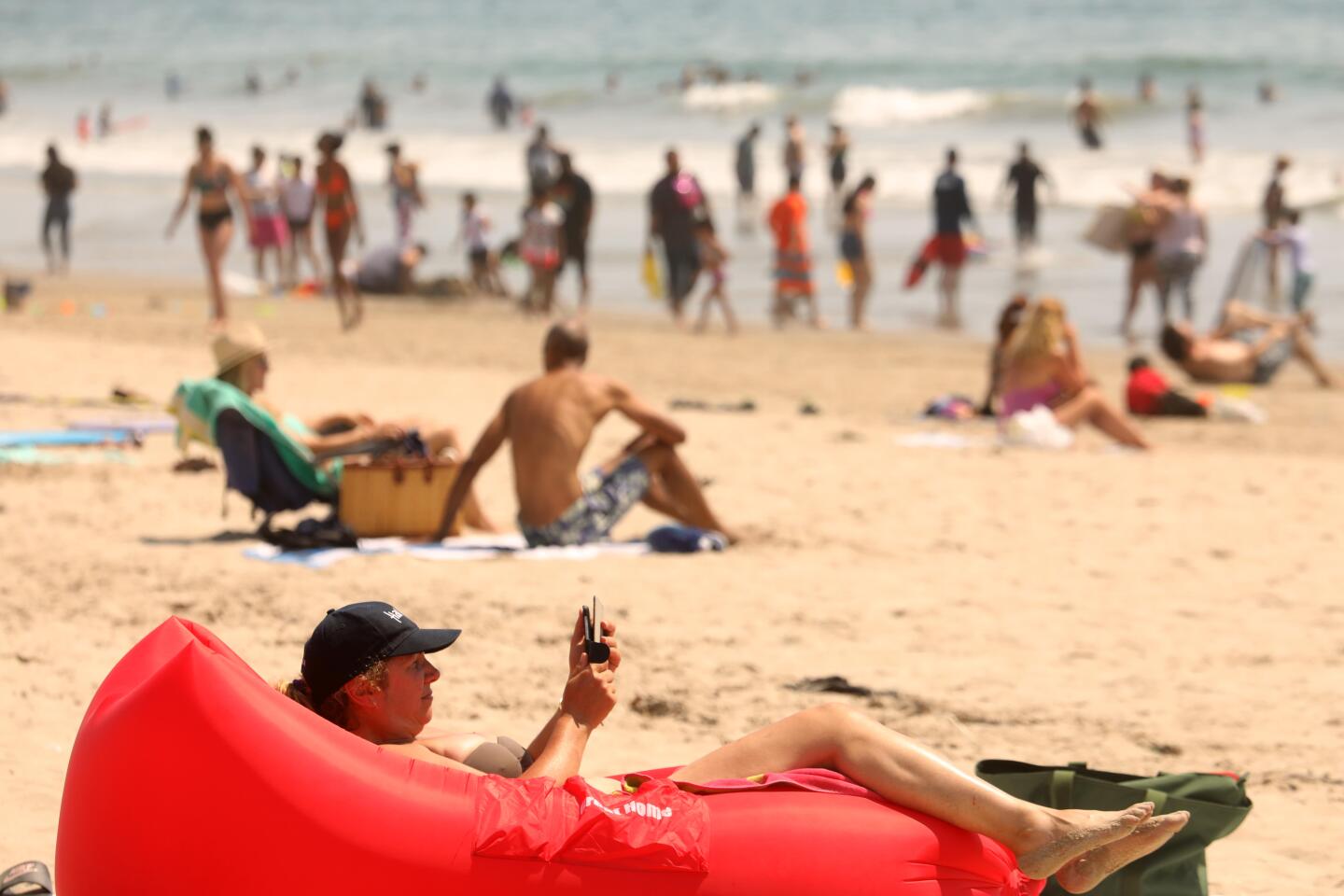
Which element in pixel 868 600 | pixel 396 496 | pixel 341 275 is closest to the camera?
pixel 868 600

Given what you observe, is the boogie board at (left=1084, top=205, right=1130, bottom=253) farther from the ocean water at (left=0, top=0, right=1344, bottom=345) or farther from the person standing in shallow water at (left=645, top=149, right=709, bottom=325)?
the person standing in shallow water at (left=645, top=149, right=709, bottom=325)

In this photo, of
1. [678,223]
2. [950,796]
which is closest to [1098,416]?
[678,223]

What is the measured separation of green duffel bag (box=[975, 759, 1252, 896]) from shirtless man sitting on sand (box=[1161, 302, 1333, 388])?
867 cm

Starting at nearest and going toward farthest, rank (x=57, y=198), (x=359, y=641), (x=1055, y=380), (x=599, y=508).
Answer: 1. (x=359, y=641)
2. (x=599, y=508)
3. (x=1055, y=380)
4. (x=57, y=198)

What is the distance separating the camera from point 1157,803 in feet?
12.3

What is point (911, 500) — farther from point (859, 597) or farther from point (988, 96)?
point (988, 96)

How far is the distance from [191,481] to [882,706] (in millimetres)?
4193

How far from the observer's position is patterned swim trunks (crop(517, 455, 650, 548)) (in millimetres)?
7125

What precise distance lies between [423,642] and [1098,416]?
22.9 feet

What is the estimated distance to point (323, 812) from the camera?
312cm

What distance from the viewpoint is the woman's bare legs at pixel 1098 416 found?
970 cm

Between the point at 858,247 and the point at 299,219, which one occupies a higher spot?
the point at 299,219

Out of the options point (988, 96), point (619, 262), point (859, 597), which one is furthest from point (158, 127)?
point (859, 597)

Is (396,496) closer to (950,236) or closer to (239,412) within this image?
(239,412)
